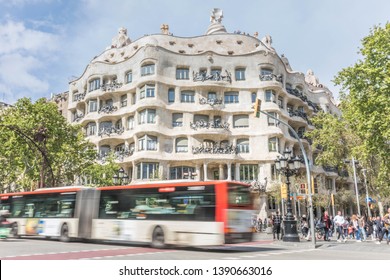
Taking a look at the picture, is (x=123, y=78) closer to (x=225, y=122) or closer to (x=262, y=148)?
(x=225, y=122)

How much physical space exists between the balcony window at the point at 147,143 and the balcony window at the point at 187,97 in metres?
5.85

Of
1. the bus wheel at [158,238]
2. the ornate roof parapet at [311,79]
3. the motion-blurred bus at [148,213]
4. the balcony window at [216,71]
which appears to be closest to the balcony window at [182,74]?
the balcony window at [216,71]

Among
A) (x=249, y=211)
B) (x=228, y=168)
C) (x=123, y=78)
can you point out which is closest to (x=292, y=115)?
(x=228, y=168)

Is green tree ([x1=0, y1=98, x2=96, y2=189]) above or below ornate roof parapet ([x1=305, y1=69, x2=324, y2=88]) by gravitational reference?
below

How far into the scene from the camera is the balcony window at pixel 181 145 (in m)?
40.0

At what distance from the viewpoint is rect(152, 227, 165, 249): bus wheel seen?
14828mm

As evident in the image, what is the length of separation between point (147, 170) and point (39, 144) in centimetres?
1098

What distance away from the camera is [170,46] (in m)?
46.8

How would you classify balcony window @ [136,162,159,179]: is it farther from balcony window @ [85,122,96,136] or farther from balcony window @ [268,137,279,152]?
balcony window @ [268,137,279,152]

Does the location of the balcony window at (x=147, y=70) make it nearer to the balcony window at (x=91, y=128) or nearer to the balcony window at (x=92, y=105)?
the balcony window at (x=92, y=105)

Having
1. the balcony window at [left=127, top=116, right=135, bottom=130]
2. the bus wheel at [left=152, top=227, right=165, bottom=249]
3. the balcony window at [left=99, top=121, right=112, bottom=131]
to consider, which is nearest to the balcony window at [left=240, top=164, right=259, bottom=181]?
the balcony window at [left=127, top=116, right=135, bottom=130]

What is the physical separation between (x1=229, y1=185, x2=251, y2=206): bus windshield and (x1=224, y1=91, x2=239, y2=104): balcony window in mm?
28501

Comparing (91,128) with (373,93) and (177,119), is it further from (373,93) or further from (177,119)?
(373,93)
